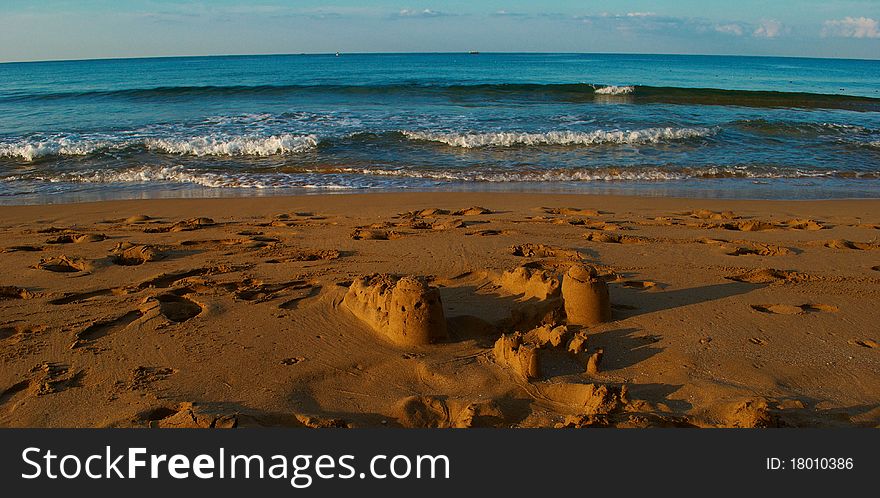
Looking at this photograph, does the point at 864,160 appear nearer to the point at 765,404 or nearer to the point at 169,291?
the point at 765,404

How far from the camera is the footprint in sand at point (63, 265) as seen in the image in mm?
4746

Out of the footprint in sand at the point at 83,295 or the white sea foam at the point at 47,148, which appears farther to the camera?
the white sea foam at the point at 47,148

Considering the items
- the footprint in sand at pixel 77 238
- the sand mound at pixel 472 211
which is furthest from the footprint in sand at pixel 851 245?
the footprint in sand at pixel 77 238

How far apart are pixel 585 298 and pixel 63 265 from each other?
3.85m

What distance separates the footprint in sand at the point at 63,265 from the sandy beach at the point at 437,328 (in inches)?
0.9

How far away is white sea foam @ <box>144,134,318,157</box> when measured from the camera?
1199 centimetres

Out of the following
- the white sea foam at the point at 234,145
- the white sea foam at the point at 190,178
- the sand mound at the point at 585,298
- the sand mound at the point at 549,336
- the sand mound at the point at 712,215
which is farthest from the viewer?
the white sea foam at the point at 234,145

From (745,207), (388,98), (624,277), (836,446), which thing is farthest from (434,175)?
(388,98)

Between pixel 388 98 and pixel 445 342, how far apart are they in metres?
20.0

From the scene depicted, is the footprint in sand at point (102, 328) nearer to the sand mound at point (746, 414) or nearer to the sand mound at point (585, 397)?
the sand mound at point (585, 397)

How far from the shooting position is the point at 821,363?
3.41m

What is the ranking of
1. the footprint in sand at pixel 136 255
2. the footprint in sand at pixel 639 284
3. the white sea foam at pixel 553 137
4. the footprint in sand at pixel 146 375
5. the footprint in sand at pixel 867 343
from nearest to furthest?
the footprint in sand at pixel 146 375 → the footprint in sand at pixel 867 343 → the footprint in sand at pixel 639 284 → the footprint in sand at pixel 136 255 → the white sea foam at pixel 553 137

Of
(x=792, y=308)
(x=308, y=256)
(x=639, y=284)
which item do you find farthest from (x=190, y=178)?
(x=792, y=308)

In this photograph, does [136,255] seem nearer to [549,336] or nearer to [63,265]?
[63,265]
